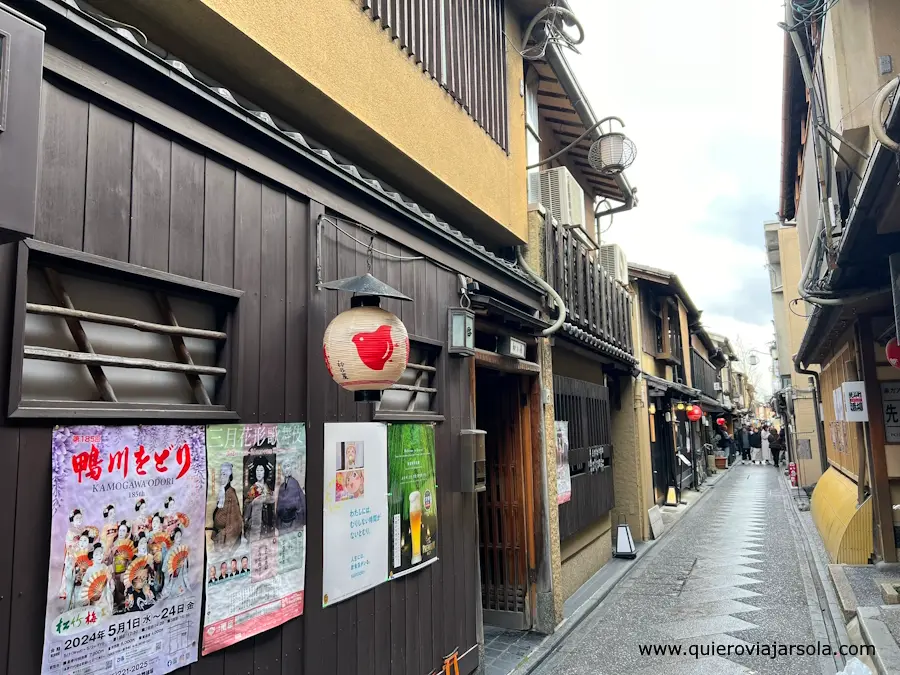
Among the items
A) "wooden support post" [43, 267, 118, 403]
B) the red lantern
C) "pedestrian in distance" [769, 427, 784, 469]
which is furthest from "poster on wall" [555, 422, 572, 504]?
"pedestrian in distance" [769, 427, 784, 469]

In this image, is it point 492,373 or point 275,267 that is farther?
point 492,373

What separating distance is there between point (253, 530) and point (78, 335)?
4.95 feet

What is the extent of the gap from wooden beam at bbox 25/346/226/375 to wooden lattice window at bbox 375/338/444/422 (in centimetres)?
188

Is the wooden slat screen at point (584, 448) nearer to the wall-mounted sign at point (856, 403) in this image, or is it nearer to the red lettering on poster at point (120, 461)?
the wall-mounted sign at point (856, 403)

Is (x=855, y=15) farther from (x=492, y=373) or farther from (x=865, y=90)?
(x=492, y=373)

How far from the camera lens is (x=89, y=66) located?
3.00 metres

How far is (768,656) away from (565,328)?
15.0ft

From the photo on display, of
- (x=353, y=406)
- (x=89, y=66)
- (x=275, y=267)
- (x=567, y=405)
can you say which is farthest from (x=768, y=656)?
(x=89, y=66)

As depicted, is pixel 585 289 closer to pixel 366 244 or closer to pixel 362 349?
pixel 366 244

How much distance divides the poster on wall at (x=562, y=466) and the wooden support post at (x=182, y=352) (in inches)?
259

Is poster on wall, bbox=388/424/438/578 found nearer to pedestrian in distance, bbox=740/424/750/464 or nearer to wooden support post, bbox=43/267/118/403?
wooden support post, bbox=43/267/118/403

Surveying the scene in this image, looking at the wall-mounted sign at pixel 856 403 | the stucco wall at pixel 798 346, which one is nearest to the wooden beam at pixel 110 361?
the wall-mounted sign at pixel 856 403

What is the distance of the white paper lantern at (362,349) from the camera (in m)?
3.94

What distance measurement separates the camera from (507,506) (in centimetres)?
859
